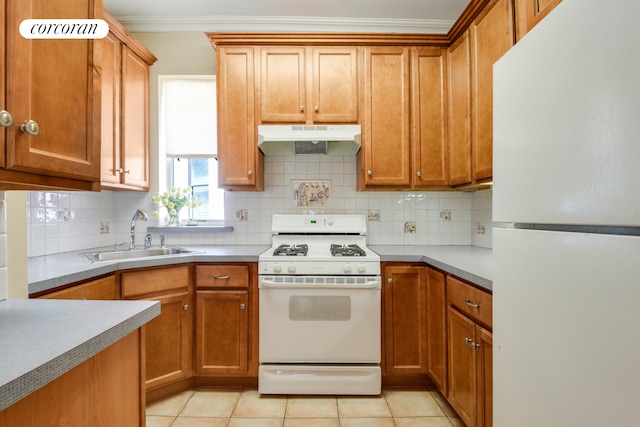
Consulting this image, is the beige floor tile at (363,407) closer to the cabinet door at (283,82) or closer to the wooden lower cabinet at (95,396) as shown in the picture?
the wooden lower cabinet at (95,396)

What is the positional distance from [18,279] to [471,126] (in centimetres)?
226

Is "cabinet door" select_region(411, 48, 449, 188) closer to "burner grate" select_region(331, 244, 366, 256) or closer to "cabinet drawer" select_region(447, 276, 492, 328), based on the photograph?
"burner grate" select_region(331, 244, 366, 256)

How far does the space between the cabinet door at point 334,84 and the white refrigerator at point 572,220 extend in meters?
1.52

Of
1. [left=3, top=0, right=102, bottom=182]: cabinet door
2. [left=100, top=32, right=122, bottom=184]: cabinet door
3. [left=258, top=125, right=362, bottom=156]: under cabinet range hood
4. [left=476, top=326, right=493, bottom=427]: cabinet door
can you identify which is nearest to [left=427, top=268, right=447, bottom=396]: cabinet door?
[left=476, top=326, right=493, bottom=427]: cabinet door

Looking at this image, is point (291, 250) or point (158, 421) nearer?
point (158, 421)

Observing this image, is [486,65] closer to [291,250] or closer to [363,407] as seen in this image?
[291,250]

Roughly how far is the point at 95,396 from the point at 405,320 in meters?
1.79

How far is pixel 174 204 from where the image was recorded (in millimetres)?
2637

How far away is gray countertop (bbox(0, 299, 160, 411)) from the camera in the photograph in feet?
1.69

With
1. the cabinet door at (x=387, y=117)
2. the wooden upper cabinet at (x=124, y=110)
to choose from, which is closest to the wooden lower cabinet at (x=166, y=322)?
the wooden upper cabinet at (x=124, y=110)

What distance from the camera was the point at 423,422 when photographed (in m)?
1.86

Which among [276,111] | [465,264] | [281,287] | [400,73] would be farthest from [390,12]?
[281,287]

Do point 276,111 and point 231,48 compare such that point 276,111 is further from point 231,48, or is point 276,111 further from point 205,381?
point 205,381

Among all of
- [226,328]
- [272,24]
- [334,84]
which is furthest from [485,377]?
[272,24]
